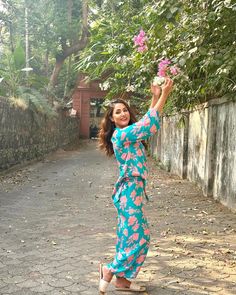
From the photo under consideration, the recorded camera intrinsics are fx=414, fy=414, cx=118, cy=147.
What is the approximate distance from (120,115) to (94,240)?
84.9 inches

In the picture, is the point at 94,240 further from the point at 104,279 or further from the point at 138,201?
the point at 138,201

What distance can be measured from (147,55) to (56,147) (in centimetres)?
1434

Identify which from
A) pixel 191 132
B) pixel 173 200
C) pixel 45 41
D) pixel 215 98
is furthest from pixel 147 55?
pixel 45 41

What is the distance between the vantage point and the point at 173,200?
788 cm

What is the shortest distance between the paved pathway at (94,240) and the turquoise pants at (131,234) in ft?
1.09

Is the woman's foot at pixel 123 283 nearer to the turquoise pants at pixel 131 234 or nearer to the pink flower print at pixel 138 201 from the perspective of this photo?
the turquoise pants at pixel 131 234

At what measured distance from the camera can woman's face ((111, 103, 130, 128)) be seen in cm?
347

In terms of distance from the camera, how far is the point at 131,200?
3.32 metres

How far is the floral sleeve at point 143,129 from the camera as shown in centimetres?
323

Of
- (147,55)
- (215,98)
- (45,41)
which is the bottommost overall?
(215,98)

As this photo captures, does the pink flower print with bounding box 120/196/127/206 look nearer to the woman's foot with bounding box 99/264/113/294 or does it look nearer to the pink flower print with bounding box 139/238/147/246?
the pink flower print with bounding box 139/238/147/246

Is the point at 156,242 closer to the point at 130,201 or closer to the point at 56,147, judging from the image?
the point at 130,201

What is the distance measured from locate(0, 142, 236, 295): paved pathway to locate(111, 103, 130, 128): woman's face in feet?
4.68

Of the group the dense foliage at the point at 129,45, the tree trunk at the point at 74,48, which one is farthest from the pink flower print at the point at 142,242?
the tree trunk at the point at 74,48
